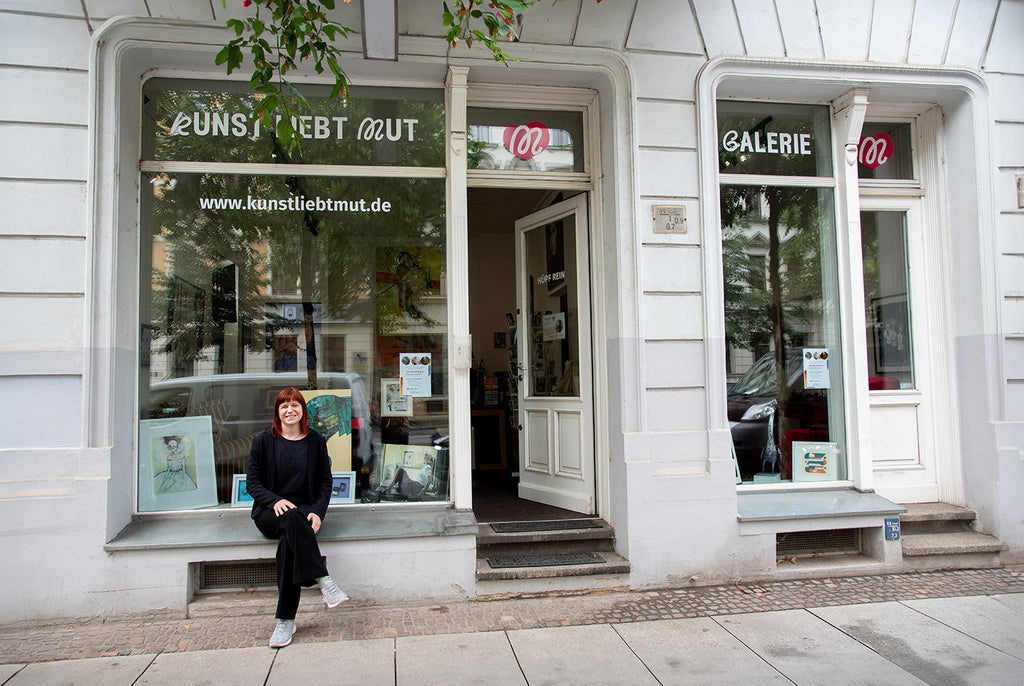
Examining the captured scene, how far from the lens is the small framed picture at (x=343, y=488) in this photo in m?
5.20

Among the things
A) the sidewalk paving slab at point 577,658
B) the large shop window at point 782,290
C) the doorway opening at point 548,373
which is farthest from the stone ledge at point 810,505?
the sidewalk paving slab at point 577,658

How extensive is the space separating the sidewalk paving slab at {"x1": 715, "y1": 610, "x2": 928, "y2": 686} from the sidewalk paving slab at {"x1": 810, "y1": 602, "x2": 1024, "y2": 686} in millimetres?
97

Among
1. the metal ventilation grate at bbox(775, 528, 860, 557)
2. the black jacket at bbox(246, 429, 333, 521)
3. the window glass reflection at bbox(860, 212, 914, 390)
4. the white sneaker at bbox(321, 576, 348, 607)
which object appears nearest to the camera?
the white sneaker at bbox(321, 576, 348, 607)

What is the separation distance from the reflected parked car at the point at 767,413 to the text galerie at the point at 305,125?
11.6ft

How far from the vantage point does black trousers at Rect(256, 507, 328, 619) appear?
4.05 m

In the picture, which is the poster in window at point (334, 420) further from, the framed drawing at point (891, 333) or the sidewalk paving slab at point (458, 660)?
the framed drawing at point (891, 333)

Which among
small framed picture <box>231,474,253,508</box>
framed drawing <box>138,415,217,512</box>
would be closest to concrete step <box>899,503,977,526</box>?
small framed picture <box>231,474,253,508</box>

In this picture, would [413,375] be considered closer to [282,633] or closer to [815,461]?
[282,633]

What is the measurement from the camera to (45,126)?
4.59 metres

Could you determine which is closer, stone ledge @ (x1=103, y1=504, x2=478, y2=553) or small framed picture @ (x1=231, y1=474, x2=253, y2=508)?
stone ledge @ (x1=103, y1=504, x2=478, y2=553)

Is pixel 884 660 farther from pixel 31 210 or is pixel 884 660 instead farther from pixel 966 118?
pixel 31 210

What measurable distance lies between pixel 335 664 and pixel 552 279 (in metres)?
3.79

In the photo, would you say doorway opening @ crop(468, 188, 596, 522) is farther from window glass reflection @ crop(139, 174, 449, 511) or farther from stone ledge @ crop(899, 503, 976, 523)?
stone ledge @ crop(899, 503, 976, 523)

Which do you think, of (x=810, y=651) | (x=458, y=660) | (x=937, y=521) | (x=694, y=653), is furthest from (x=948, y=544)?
(x=458, y=660)
